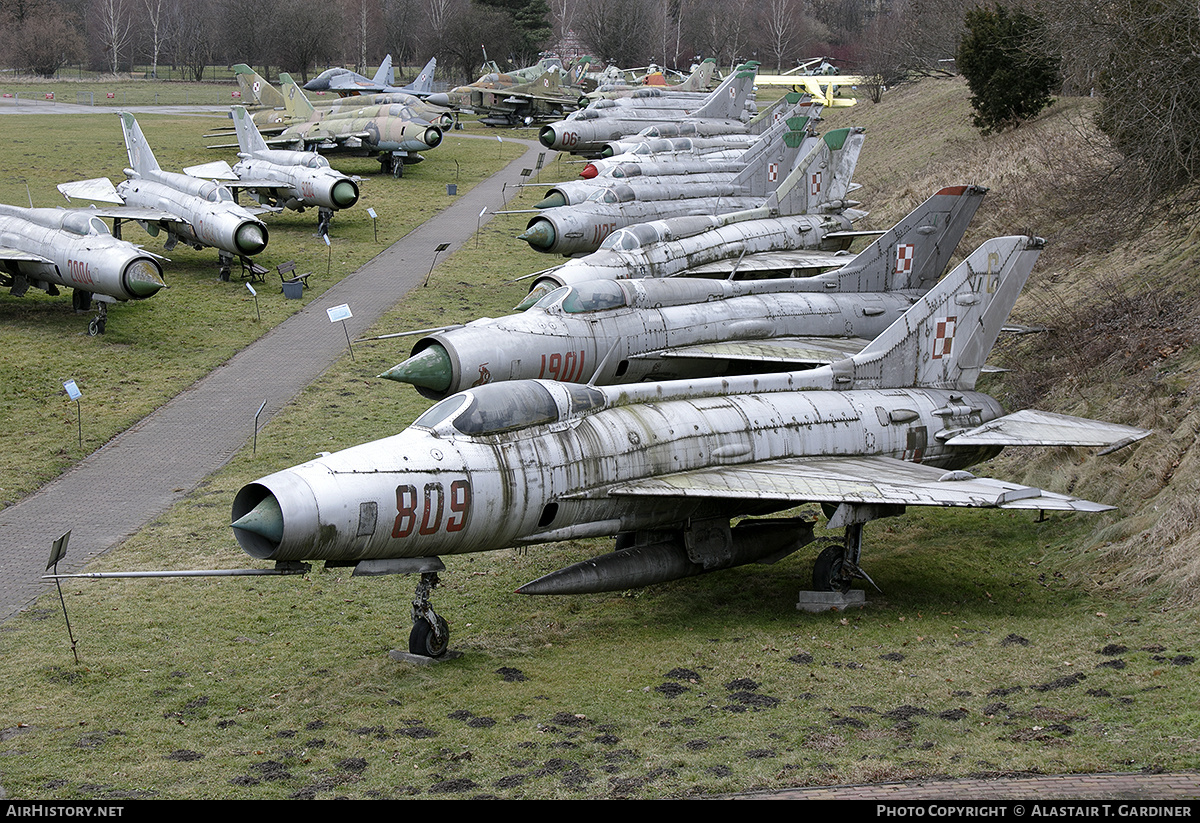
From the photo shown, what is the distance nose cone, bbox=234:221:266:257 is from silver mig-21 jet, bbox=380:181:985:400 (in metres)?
15.5

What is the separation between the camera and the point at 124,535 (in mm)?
17297

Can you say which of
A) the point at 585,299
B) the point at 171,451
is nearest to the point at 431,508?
the point at 585,299

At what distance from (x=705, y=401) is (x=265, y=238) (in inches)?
905

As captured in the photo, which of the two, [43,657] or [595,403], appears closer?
[43,657]

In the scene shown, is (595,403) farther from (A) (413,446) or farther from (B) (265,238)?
(B) (265,238)

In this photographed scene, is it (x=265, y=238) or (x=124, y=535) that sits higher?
(x=265, y=238)

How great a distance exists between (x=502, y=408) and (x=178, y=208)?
2607 centimetres

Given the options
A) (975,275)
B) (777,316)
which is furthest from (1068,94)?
(975,275)

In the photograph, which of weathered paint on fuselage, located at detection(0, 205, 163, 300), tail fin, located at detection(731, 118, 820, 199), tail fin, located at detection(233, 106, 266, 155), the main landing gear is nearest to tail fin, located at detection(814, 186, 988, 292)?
the main landing gear

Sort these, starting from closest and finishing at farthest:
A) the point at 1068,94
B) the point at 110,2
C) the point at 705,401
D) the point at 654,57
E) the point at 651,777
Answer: the point at 651,777 < the point at 705,401 < the point at 1068,94 < the point at 110,2 < the point at 654,57

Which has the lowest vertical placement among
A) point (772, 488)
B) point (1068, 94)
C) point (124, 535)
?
point (124, 535)

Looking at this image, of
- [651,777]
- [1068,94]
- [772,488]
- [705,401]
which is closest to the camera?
[651,777]

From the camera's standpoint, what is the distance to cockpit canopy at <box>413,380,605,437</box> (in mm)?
13281

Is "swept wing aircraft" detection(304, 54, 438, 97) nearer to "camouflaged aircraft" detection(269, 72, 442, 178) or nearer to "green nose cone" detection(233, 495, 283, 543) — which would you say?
"camouflaged aircraft" detection(269, 72, 442, 178)
